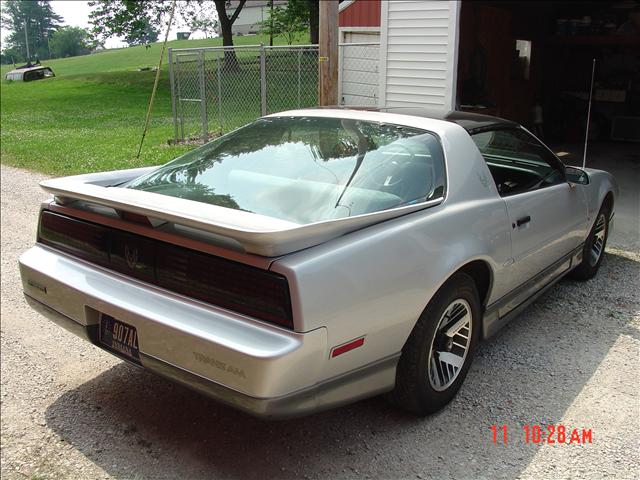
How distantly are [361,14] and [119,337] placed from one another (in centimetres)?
1175

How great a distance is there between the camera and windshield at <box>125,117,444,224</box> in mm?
2994

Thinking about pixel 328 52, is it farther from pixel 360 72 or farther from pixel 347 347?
pixel 360 72

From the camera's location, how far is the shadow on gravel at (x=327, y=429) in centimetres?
283

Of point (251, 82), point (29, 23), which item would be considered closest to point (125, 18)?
point (251, 82)

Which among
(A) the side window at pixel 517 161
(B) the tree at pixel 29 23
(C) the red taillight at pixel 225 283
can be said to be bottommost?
(C) the red taillight at pixel 225 283

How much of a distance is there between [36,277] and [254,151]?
1.32 m

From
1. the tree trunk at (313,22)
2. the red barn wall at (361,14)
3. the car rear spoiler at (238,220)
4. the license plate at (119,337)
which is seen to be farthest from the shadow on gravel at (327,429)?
the tree trunk at (313,22)

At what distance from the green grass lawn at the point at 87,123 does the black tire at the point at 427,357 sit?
8825 millimetres

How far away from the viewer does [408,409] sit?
3105 mm

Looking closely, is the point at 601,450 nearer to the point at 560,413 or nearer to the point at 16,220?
the point at 560,413

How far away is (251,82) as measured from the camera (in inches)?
556

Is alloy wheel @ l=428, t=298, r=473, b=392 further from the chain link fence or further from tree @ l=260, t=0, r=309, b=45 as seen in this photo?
tree @ l=260, t=0, r=309, b=45

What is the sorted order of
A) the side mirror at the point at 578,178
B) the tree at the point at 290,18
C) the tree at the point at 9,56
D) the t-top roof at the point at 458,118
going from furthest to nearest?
1. the tree at the point at 9,56
2. the tree at the point at 290,18
3. the side mirror at the point at 578,178
4. the t-top roof at the point at 458,118

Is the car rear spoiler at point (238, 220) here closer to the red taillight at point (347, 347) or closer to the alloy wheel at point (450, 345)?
the red taillight at point (347, 347)
